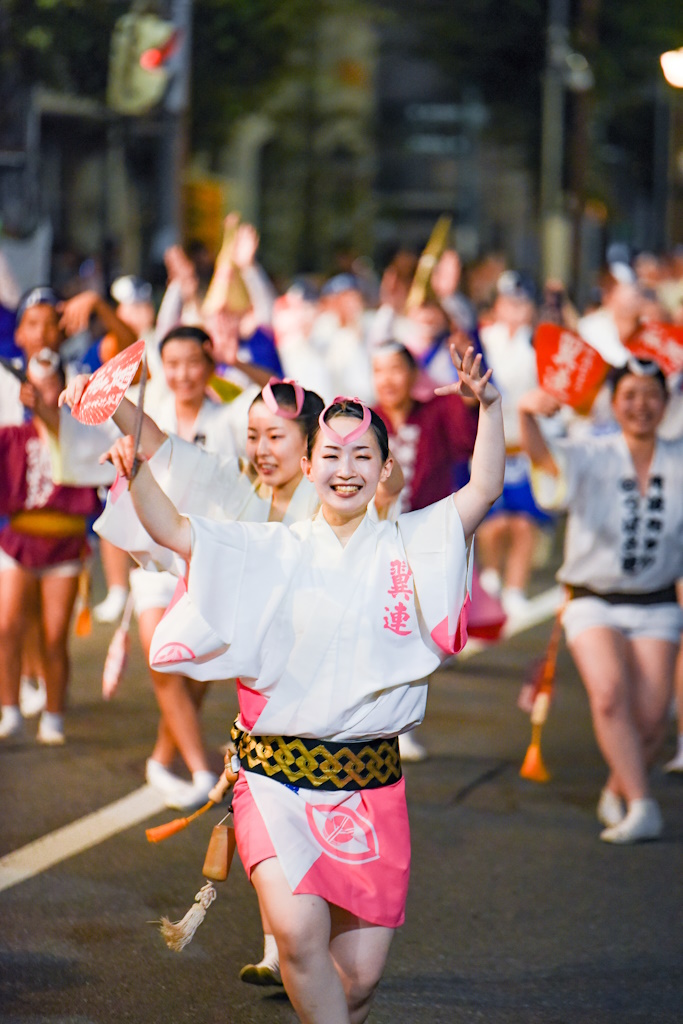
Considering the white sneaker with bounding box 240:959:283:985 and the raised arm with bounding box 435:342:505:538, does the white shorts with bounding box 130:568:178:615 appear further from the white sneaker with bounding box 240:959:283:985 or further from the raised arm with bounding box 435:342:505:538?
the raised arm with bounding box 435:342:505:538

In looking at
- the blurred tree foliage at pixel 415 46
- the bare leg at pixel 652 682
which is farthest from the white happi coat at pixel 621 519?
the blurred tree foliage at pixel 415 46

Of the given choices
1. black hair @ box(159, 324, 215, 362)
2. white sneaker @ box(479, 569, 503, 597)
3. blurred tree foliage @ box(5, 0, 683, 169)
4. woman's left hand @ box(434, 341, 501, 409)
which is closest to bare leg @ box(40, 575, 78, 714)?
black hair @ box(159, 324, 215, 362)

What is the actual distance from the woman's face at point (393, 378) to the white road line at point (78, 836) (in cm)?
204

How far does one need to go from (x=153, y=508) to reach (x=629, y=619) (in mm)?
2877

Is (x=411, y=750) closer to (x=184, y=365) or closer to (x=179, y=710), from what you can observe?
(x=179, y=710)

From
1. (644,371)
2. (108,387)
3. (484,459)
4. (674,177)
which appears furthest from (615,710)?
(674,177)

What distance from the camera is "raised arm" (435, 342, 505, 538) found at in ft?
12.9

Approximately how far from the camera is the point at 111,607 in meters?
9.87

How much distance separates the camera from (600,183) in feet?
99.6

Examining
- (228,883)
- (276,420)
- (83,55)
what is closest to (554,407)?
(276,420)

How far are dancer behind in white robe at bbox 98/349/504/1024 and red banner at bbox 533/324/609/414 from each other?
227 centimetres

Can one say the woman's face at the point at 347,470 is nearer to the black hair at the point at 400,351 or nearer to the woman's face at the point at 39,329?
the black hair at the point at 400,351

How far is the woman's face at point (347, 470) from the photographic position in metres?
3.86

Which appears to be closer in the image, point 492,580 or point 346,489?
point 346,489
